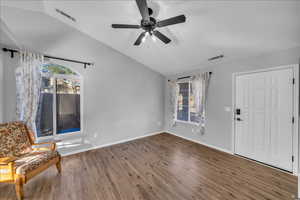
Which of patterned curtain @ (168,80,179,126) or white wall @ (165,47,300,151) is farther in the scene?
patterned curtain @ (168,80,179,126)

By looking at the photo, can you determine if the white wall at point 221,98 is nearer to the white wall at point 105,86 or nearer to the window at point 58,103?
the white wall at point 105,86

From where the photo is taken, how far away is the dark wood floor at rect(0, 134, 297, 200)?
1.74m

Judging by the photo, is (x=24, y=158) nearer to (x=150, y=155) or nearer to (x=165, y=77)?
(x=150, y=155)

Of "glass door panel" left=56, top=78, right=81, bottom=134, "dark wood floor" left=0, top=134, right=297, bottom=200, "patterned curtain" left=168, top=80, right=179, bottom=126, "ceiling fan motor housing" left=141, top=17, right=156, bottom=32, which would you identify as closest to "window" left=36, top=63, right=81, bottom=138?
"glass door panel" left=56, top=78, right=81, bottom=134

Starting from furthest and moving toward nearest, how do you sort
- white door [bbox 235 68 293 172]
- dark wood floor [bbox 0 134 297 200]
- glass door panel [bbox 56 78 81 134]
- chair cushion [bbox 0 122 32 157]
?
glass door panel [bbox 56 78 81 134] < white door [bbox 235 68 293 172] < chair cushion [bbox 0 122 32 157] < dark wood floor [bbox 0 134 297 200]

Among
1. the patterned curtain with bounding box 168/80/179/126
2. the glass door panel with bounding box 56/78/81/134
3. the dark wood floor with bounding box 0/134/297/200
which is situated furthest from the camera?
the patterned curtain with bounding box 168/80/179/126

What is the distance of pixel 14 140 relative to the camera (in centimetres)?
205

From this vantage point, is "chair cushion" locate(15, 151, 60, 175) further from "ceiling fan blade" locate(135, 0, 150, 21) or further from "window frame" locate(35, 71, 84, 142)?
"ceiling fan blade" locate(135, 0, 150, 21)

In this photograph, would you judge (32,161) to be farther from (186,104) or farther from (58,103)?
(186,104)

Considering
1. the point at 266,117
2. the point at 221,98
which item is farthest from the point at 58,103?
the point at 266,117

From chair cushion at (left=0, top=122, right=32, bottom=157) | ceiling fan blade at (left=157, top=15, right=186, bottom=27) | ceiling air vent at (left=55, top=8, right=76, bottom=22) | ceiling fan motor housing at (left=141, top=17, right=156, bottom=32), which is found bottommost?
chair cushion at (left=0, top=122, right=32, bottom=157)

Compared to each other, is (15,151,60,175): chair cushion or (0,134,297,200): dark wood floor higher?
→ (15,151,60,175): chair cushion

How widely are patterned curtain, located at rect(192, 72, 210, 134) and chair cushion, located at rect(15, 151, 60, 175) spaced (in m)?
3.72

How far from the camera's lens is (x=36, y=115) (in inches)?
103
